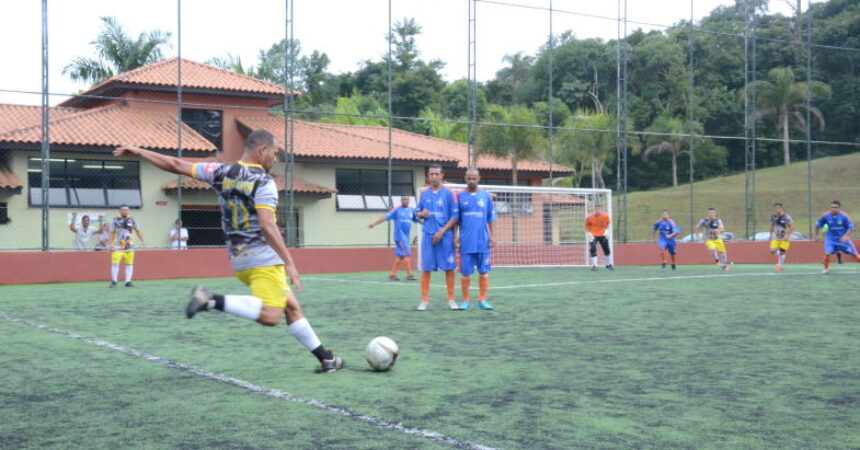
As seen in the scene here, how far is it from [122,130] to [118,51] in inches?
244

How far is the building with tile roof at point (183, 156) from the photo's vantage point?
75.8 ft

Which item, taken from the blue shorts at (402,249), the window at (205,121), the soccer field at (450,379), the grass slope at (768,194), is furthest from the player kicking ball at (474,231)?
the grass slope at (768,194)

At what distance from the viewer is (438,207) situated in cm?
1155

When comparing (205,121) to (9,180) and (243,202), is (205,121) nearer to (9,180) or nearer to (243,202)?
(9,180)

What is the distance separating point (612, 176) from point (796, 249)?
2810 centimetres

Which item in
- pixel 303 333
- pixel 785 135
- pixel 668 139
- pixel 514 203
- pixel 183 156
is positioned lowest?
pixel 303 333

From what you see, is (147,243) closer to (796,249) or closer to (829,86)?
(796,249)

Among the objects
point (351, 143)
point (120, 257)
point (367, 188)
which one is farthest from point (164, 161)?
point (351, 143)

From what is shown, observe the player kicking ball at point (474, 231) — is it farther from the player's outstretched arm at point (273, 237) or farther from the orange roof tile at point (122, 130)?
the orange roof tile at point (122, 130)

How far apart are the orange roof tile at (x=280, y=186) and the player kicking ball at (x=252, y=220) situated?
1866cm

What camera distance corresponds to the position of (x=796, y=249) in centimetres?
3116

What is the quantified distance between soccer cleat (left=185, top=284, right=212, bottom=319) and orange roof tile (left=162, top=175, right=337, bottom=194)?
19.1m

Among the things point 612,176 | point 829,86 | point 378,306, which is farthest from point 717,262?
point 829,86

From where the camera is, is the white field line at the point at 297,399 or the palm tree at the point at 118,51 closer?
the white field line at the point at 297,399
